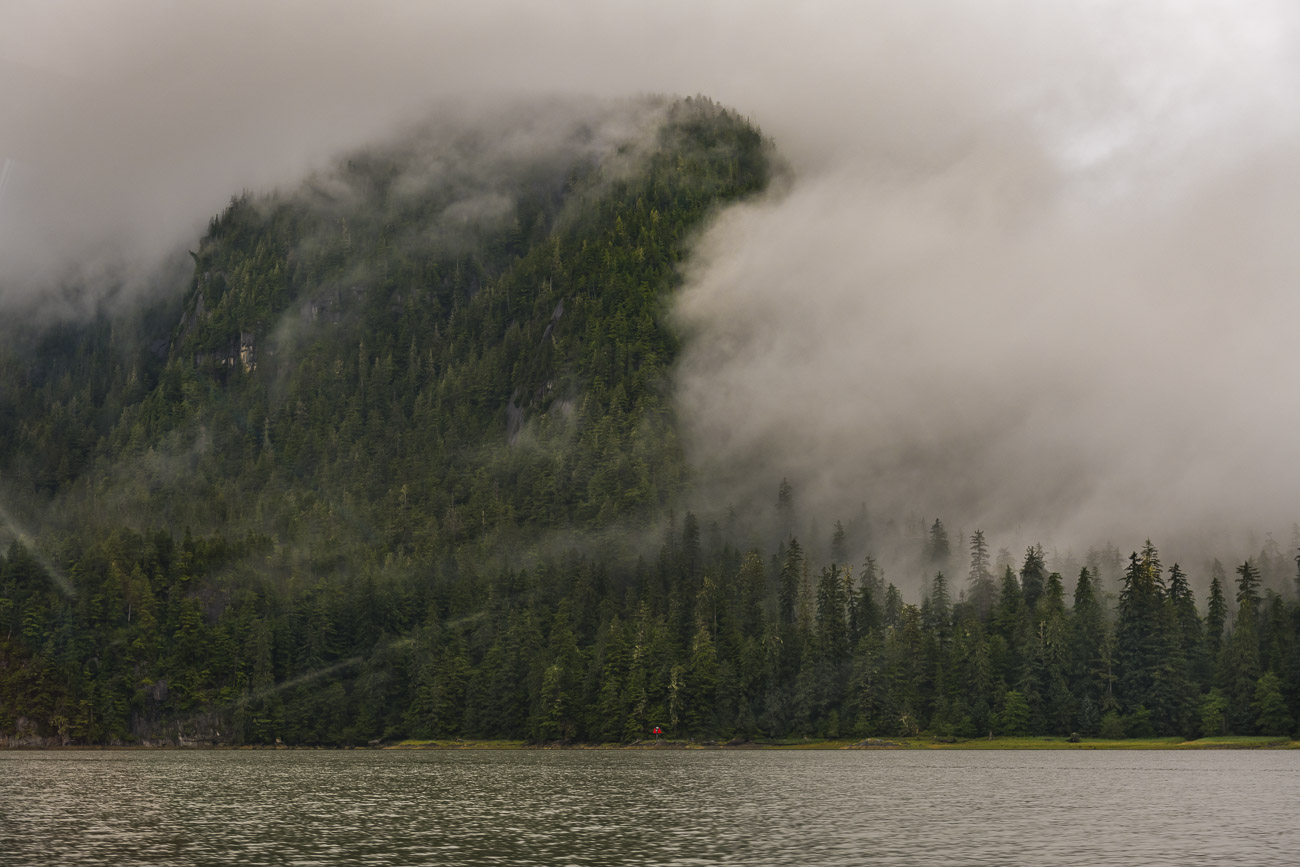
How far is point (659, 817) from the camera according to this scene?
305 feet

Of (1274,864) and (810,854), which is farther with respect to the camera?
(810,854)

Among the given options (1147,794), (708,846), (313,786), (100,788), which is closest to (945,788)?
(1147,794)

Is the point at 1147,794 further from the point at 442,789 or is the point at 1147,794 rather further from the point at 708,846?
the point at 442,789

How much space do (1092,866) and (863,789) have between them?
202 ft

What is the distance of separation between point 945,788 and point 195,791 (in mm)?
76623

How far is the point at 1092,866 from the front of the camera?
6481cm

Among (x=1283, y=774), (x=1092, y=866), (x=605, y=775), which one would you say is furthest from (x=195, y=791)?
(x=1283, y=774)

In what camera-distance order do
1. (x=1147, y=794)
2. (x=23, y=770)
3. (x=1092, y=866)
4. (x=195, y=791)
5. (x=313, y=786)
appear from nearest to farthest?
1. (x=1092, y=866)
2. (x=1147, y=794)
3. (x=195, y=791)
4. (x=313, y=786)
5. (x=23, y=770)

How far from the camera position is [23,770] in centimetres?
16562

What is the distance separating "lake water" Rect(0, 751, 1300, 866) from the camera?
70062mm

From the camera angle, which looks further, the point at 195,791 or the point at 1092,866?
the point at 195,791

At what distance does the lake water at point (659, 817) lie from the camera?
70062 millimetres

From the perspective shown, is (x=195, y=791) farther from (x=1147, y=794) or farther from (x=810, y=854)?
(x=1147, y=794)

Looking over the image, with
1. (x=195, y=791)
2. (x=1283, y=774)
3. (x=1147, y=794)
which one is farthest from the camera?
(x=1283, y=774)
